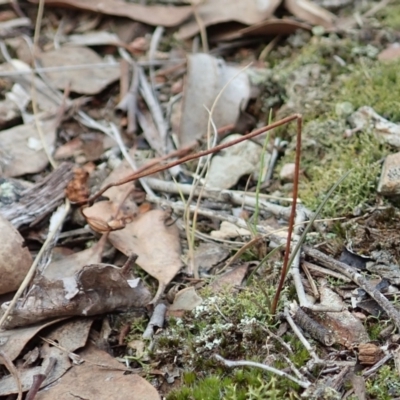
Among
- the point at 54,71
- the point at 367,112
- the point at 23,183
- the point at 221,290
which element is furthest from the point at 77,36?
the point at 221,290

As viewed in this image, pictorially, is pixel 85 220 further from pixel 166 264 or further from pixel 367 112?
pixel 367 112

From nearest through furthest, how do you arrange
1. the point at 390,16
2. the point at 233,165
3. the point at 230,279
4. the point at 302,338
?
the point at 302,338 < the point at 230,279 < the point at 233,165 < the point at 390,16

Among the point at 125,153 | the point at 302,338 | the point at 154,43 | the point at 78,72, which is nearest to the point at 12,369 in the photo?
the point at 302,338

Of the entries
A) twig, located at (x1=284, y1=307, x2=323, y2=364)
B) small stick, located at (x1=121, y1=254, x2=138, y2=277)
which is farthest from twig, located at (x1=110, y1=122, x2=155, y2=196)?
A: twig, located at (x1=284, y1=307, x2=323, y2=364)

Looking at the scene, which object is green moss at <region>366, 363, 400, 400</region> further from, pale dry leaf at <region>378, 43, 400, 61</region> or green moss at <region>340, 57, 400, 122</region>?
pale dry leaf at <region>378, 43, 400, 61</region>

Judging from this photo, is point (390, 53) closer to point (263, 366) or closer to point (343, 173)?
point (343, 173)

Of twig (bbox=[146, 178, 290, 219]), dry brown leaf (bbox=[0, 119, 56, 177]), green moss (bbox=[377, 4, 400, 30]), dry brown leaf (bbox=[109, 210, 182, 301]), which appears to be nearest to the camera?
dry brown leaf (bbox=[109, 210, 182, 301])
